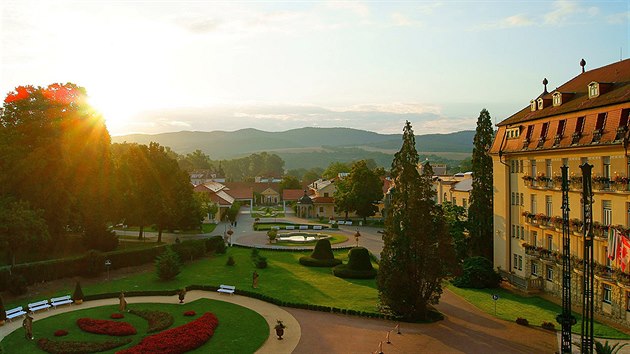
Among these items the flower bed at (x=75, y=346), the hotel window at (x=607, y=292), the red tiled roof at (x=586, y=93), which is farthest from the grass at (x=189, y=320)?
the red tiled roof at (x=586, y=93)

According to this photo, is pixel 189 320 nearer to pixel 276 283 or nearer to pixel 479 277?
pixel 276 283

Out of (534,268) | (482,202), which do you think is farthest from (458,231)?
(534,268)

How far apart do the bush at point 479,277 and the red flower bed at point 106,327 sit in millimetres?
25058

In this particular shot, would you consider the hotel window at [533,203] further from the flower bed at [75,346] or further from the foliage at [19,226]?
the foliage at [19,226]

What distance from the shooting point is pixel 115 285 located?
3756cm

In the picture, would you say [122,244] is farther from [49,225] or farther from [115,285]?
[115,285]

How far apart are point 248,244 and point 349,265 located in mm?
21398

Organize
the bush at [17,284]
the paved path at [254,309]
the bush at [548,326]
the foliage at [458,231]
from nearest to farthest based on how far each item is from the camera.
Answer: the paved path at [254,309]
the bush at [548,326]
the bush at [17,284]
the foliage at [458,231]

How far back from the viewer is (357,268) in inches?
1638

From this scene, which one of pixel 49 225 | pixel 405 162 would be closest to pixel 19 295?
pixel 49 225

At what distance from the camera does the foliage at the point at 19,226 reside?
3516cm

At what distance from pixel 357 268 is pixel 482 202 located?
1309 cm

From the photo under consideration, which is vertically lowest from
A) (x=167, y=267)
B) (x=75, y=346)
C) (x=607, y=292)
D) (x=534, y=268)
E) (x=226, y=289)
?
(x=226, y=289)

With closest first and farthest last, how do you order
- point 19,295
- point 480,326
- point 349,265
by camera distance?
1. point 480,326
2. point 19,295
3. point 349,265
